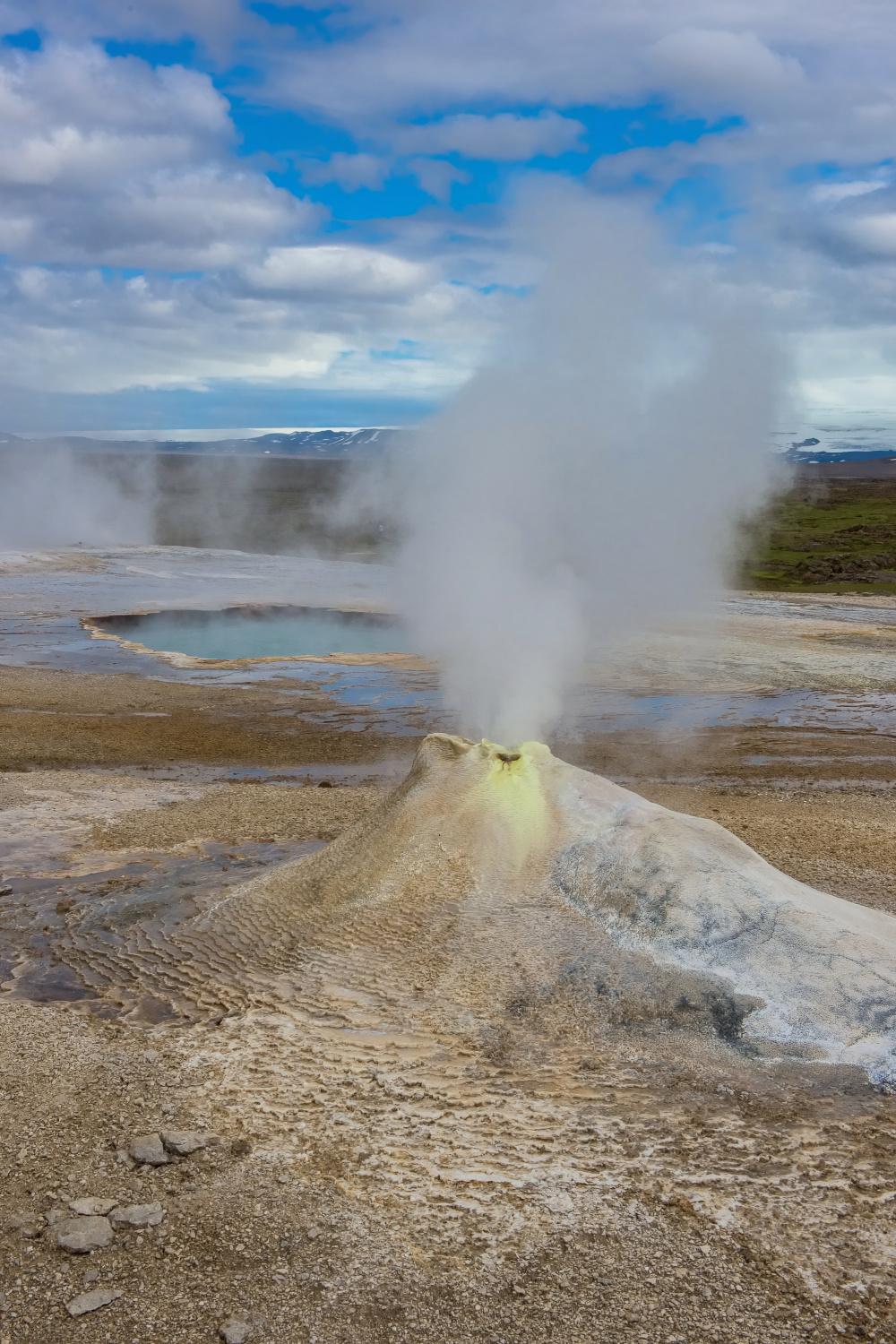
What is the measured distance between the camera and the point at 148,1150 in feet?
16.0

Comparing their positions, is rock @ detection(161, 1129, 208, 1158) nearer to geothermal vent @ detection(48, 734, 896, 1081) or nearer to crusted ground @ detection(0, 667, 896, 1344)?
crusted ground @ detection(0, 667, 896, 1344)

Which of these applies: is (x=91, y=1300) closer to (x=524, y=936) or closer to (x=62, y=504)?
(x=524, y=936)

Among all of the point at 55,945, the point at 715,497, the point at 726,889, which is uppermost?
the point at 715,497

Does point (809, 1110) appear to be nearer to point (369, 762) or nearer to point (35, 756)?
point (369, 762)

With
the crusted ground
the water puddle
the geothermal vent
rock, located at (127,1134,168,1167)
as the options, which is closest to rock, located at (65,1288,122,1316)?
the crusted ground

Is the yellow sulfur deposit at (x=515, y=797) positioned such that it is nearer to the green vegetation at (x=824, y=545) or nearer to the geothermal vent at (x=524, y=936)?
the geothermal vent at (x=524, y=936)

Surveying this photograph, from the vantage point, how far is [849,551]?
42.1m

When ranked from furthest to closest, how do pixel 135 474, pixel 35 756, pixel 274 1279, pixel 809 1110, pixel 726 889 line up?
pixel 135 474, pixel 35 756, pixel 726 889, pixel 809 1110, pixel 274 1279

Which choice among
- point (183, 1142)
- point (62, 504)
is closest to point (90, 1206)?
point (183, 1142)

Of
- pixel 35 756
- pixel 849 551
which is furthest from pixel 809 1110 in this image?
pixel 849 551

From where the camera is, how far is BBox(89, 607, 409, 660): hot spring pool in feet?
73.2

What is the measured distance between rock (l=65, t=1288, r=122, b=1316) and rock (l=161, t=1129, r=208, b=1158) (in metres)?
0.83

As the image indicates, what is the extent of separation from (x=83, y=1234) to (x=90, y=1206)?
0.19 m

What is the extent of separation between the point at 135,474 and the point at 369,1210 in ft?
204
